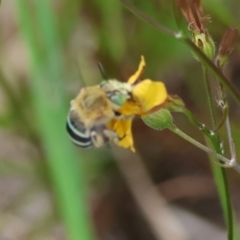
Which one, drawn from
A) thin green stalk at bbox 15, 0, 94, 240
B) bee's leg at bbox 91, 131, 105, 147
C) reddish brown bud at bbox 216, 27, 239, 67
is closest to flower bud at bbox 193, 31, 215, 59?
reddish brown bud at bbox 216, 27, 239, 67

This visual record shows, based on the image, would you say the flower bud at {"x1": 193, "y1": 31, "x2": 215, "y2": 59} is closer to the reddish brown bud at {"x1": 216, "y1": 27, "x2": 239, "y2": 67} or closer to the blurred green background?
the reddish brown bud at {"x1": 216, "y1": 27, "x2": 239, "y2": 67}

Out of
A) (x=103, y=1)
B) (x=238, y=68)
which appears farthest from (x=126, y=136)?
(x=238, y=68)

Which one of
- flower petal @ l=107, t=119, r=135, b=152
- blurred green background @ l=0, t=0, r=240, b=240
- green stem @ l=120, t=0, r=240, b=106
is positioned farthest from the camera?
blurred green background @ l=0, t=0, r=240, b=240

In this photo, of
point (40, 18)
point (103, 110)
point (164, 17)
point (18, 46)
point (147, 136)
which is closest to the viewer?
point (103, 110)

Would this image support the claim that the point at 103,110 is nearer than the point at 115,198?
Yes

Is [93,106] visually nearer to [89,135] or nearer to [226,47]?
[89,135]

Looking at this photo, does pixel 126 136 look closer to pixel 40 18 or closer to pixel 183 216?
pixel 40 18

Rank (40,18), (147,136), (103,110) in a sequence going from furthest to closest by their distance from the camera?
1. (147,136)
2. (40,18)
3. (103,110)

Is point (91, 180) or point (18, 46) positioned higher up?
point (18, 46)
